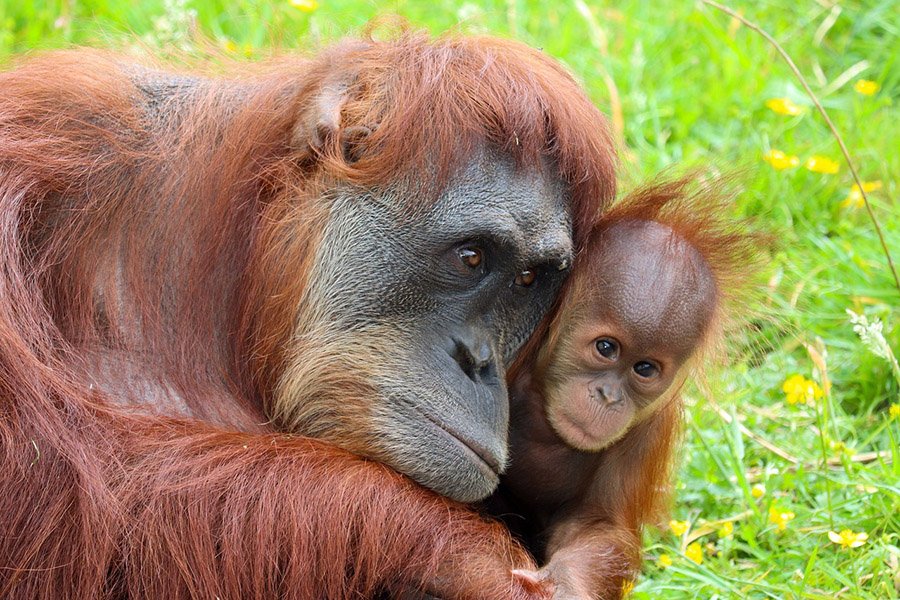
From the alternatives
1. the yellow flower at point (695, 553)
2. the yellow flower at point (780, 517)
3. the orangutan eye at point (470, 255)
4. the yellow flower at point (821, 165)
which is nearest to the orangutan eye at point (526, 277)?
the orangutan eye at point (470, 255)

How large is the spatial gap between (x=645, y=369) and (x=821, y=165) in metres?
2.01

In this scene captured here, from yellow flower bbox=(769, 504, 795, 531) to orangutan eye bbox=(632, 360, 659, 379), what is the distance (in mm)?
582

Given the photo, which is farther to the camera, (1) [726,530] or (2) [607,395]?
(1) [726,530]

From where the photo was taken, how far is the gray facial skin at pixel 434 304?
2.89 metres

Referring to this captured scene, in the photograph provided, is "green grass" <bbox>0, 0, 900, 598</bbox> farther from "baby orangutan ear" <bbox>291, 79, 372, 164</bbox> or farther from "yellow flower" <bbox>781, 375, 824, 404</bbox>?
"baby orangutan ear" <bbox>291, 79, 372, 164</bbox>

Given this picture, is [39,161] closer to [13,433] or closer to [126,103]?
[126,103]

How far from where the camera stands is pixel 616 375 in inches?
132

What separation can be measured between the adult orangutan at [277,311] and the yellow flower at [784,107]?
234cm

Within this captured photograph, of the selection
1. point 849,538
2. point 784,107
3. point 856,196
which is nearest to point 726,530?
point 849,538

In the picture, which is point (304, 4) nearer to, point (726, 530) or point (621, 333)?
point (621, 333)

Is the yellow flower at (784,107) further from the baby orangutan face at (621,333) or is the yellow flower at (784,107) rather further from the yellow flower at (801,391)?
the baby orangutan face at (621,333)

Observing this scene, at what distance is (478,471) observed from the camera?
2938mm

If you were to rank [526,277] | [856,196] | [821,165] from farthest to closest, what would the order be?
1. [856,196]
2. [821,165]
3. [526,277]

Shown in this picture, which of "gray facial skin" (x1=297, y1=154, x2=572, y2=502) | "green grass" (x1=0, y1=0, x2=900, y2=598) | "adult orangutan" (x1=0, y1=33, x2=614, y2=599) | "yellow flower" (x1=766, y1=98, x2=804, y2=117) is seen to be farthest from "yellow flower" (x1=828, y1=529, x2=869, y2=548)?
"yellow flower" (x1=766, y1=98, x2=804, y2=117)
